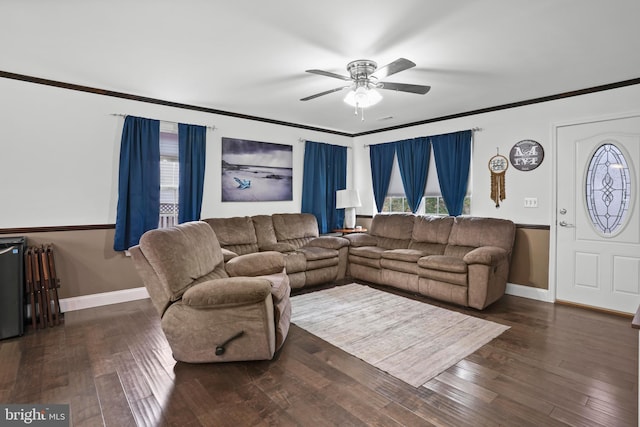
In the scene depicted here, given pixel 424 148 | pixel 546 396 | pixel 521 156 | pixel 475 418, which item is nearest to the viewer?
pixel 475 418

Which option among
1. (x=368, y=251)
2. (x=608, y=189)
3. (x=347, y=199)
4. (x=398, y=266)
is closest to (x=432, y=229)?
(x=398, y=266)

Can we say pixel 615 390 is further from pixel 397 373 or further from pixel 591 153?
pixel 591 153

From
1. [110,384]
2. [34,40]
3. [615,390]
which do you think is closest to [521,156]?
[615,390]

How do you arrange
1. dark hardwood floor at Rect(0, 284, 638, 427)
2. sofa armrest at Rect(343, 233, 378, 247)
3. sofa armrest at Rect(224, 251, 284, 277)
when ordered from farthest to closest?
sofa armrest at Rect(343, 233, 378, 247) < sofa armrest at Rect(224, 251, 284, 277) < dark hardwood floor at Rect(0, 284, 638, 427)

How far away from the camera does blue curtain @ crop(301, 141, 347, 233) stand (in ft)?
19.2

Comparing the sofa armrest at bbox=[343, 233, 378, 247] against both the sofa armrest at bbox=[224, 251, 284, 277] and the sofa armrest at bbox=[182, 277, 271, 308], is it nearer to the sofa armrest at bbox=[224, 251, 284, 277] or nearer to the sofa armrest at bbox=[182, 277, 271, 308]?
the sofa armrest at bbox=[224, 251, 284, 277]

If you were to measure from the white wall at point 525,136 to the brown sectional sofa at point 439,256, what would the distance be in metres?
0.40

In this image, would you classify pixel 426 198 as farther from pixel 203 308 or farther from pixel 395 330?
pixel 203 308

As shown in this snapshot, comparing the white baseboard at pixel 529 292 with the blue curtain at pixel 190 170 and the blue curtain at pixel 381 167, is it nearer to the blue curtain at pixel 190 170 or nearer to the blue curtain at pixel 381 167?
the blue curtain at pixel 381 167

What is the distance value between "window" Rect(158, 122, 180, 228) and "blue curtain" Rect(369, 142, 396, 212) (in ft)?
11.2

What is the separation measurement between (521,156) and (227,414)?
4498mm

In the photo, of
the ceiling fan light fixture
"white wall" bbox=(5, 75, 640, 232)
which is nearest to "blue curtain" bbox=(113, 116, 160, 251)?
"white wall" bbox=(5, 75, 640, 232)

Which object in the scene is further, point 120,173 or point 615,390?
point 120,173

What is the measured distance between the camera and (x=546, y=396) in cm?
212
